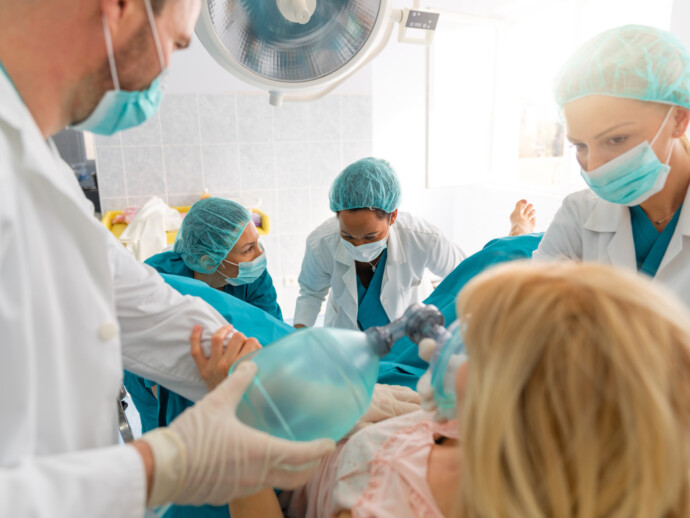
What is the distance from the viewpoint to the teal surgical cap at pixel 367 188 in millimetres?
1881

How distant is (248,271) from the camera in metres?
1.91

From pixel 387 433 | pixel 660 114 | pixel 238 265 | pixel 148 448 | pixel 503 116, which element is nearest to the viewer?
pixel 148 448

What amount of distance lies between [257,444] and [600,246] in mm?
1019

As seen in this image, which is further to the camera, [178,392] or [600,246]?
[600,246]

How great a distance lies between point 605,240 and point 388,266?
0.91 meters

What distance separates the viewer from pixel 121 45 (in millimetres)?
735

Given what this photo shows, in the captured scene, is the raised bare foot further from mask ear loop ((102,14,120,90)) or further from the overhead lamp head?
mask ear loop ((102,14,120,90))

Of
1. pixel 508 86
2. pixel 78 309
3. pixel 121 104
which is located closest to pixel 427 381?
pixel 78 309

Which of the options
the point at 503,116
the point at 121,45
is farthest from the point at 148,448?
the point at 503,116

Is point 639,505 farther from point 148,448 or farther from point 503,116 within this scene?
point 503,116

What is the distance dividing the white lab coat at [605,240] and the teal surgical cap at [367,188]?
0.68 m

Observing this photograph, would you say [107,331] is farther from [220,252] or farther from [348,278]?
[348,278]

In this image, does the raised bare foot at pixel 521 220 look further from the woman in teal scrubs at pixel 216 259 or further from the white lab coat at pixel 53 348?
the white lab coat at pixel 53 348

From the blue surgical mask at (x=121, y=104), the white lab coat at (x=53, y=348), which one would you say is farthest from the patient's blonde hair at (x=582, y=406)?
the blue surgical mask at (x=121, y=104)
